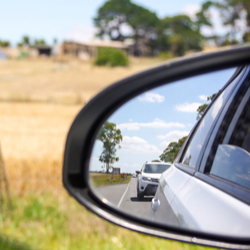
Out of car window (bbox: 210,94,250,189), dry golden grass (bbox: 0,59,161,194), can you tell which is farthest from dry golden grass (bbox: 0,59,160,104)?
car window (bbox: 210,94,250,189)

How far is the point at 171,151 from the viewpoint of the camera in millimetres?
1221

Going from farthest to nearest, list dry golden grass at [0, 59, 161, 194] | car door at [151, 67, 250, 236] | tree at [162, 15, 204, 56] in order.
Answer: tree at [162, 15, 204, 56] < dry golden grass at [0, 59, 161, 194] < car door at [151, 67, 250, 236]

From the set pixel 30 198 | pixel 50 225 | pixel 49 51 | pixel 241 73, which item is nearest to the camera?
pixel 241 73

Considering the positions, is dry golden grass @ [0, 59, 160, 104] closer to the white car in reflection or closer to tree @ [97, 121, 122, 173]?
tree @ [97, 121, 122, 173]

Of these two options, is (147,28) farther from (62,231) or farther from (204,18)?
(62,231)

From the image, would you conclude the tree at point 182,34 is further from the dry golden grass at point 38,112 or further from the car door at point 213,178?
the car door at point 213,178

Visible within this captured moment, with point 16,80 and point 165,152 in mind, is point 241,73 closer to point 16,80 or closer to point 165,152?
point 165,152

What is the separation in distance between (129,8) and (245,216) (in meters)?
102

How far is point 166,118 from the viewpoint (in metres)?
1.18

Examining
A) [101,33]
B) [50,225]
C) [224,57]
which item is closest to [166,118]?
[224,57]

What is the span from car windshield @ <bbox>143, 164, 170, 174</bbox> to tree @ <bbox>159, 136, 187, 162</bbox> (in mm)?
29

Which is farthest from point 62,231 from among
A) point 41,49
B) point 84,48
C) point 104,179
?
point 41,49

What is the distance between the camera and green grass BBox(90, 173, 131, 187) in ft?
4.15

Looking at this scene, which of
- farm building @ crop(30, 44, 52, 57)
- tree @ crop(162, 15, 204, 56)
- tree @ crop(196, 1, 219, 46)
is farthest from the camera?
farm building @ crop(30, 44, 52, 57)
